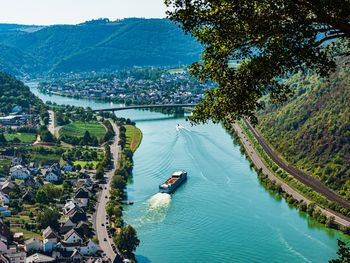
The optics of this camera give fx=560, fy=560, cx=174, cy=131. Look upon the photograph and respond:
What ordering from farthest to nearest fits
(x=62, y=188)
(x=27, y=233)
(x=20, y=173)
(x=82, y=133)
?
(x=82, y=133) < (x=20, y=173) < (x=62, y=188) < (x=27, y=233)

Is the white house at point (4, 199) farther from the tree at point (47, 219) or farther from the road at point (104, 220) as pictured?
the road at point (104, 220)

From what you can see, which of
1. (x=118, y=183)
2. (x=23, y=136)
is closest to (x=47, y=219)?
(x=118, y=183)

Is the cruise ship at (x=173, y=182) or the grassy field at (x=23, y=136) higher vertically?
the grassy field at (x=23, y=136)

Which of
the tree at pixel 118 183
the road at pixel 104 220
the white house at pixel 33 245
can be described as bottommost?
the white house at pixel 33 245

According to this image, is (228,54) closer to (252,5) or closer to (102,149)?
(252,5)

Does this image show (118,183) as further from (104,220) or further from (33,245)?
(33,245)

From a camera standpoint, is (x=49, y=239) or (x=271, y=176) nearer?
(x=49, y=239)

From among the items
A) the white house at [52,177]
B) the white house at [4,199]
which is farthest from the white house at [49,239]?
the white house at [52,177]
